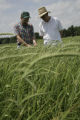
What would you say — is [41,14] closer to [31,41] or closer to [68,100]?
[31,41]

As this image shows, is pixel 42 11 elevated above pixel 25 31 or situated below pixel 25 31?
above

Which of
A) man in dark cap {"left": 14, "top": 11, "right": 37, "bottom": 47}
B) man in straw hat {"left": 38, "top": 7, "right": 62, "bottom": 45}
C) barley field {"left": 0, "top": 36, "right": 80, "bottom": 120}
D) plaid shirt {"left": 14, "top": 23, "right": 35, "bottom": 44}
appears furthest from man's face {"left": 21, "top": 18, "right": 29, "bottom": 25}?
barley field {"left": 0, "top": 36, "right": 80, "bottom": 120}

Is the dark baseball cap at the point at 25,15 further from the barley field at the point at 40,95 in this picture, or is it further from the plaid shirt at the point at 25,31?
the barley field at the point at 40,95

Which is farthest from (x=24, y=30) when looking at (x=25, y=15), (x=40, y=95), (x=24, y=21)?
(x=40, y=95)

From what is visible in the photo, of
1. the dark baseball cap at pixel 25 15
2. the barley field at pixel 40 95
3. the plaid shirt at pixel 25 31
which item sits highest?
the dark baseball cap at pixel 25 15

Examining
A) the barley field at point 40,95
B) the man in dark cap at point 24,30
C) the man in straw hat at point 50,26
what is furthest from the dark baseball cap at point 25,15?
the barley field at point 40,95

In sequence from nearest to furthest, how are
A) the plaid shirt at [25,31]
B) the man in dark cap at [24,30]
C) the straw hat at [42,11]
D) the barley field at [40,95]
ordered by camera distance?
the barley field at [40,95] → the straw hat at [42,11] → the man in dark cap at [24,30] → the plaid shirt at [25,31]

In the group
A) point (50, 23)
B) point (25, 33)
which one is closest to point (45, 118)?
point (50, 23)

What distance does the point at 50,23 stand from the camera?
15.5ft

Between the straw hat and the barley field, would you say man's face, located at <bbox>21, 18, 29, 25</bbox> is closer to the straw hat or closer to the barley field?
the straw hat

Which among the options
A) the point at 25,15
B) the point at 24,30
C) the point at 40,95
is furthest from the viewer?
the point at 24,30

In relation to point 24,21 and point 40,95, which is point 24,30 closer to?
point 24,21

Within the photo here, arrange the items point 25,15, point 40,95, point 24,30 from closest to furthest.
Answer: point 40,95, point 25,15, point 24,30

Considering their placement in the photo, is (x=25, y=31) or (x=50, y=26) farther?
(x=25, y=31)
